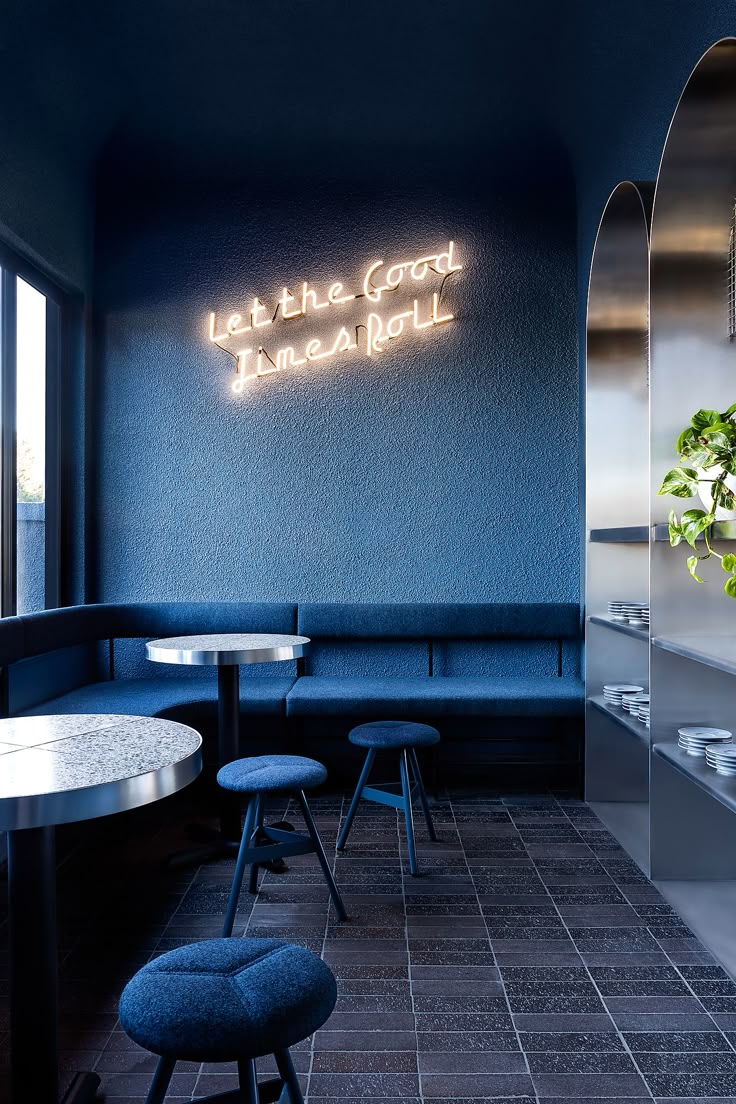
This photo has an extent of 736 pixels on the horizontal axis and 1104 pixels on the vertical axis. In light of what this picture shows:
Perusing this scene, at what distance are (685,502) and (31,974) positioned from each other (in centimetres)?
254

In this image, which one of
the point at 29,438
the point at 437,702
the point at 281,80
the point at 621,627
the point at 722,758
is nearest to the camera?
the point at 722,758

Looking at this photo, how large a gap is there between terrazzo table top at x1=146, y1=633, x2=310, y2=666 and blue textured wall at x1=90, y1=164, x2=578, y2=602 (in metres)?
1.36

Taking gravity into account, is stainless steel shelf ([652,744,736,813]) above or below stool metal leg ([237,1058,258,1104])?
above

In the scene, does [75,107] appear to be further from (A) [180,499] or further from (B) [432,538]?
(B) [432,538]

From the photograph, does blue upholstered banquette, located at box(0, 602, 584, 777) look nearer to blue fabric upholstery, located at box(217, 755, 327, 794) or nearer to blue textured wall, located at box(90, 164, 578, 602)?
blue textured wall, located at box(90, 164, 578, 602)

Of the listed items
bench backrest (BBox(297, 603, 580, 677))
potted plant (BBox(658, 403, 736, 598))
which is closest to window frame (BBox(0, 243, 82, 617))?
bench backrest (BBox(297, 603, 580, 677))

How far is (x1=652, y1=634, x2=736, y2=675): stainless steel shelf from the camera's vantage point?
2.36 metres

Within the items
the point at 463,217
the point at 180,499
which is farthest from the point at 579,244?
the point at 180,499

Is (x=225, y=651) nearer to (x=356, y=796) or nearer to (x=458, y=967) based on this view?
(x=356, y=796)

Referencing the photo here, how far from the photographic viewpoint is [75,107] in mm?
4246

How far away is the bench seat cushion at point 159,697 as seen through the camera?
385cm

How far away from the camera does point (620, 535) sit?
3.56 m

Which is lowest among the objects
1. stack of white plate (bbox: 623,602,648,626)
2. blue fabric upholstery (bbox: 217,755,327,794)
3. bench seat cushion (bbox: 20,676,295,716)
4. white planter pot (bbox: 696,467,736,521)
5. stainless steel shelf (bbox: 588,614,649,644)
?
blue fabric upholstery (bbox: 217,755,327,794)

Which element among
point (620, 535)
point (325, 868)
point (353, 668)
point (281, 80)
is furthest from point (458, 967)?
point (281, 80)
